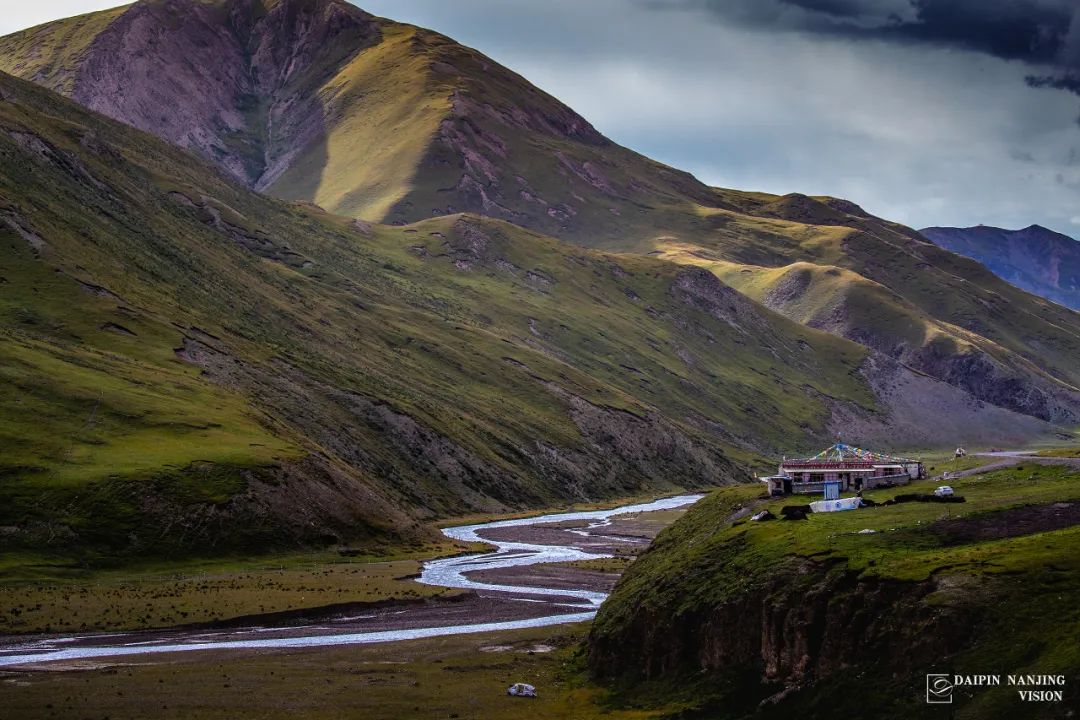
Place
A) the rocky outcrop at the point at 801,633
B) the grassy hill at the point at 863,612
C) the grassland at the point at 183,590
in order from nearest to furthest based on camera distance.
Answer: the grassy hill at the point at 863,612, the rocky outcrop at the point at 801,633, the grassland at the point at 183,590

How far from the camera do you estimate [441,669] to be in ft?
245

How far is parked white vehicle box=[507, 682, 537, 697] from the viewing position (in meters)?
66.8

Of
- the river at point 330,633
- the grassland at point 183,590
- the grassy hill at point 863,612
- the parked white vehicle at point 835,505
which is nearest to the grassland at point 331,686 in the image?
the grassy hill at point 863,612

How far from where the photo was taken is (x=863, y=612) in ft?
171

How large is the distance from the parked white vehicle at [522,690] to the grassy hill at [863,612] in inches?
186

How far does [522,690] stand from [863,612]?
23.0 metres

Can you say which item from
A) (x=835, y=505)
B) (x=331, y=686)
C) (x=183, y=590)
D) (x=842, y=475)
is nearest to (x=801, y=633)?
(x=835, y=505)

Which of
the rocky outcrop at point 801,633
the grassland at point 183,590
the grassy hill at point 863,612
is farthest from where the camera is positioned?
the grassland at point 183,590

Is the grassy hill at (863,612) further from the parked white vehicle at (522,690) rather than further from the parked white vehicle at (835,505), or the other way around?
the parked white vehicle at (522,690)

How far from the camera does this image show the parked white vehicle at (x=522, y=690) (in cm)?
6675

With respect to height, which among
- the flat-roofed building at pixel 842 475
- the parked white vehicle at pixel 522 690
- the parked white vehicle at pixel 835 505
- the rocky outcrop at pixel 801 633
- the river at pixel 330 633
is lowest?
the river at pixel 330 633

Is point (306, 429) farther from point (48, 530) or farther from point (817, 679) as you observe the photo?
point (817, 679)

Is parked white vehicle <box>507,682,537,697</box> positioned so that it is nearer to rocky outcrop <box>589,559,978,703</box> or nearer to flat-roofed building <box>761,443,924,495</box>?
rocky outcrop <box>589,559,978,703</box>

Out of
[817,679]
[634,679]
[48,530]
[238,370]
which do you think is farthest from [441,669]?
[238,370]
